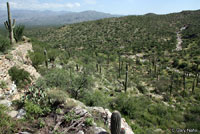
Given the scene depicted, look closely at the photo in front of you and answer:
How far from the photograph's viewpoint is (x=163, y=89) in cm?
1697

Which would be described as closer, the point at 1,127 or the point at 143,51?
the point at 1,127

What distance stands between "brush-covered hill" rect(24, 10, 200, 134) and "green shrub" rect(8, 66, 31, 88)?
1214mm

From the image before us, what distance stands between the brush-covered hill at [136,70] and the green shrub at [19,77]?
1.21 m

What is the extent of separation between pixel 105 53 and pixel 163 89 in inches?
699

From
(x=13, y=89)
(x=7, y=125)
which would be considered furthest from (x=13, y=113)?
(x=13, y=89)

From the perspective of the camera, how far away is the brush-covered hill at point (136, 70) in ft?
33.5

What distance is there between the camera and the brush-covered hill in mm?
10219

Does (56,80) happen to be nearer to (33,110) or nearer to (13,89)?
(13,89)

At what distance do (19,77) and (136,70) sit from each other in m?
19.0

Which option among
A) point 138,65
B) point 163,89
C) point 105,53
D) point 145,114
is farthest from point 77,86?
point 105,53

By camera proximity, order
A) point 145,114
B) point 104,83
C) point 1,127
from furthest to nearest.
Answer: point 104,83 < point 145,114 < point 1,127

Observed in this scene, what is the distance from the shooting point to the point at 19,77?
841 centimetres

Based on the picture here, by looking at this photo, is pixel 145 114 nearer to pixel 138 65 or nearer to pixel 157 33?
pixel 138 65

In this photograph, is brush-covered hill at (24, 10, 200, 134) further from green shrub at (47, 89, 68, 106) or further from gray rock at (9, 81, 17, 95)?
green shrub at (47, 89, 68, 106)
